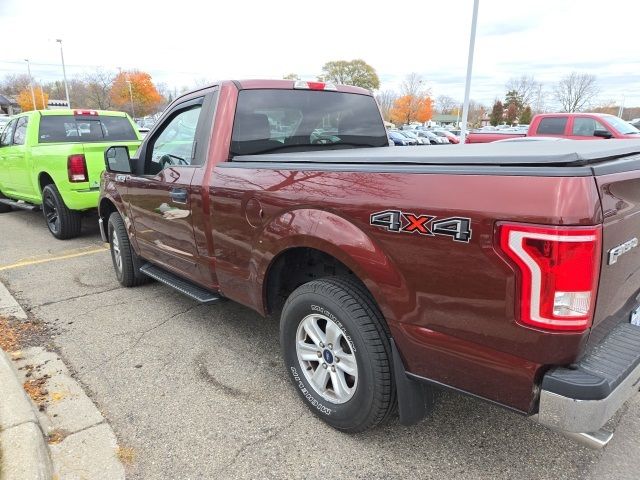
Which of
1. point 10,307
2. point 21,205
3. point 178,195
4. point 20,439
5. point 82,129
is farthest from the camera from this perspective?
point 21,205

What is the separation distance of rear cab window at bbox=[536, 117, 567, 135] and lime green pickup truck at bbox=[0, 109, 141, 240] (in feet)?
30.5

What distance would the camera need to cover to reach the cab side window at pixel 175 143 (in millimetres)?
3512

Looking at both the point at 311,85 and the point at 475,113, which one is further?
the point at 475,113

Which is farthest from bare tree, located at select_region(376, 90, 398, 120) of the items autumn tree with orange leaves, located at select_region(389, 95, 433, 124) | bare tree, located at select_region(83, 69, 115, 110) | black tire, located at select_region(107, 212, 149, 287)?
black tire, located at select_region(107, 212, 149, 287)

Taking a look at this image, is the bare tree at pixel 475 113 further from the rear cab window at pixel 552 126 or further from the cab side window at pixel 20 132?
the cab side window at pixel 20 132

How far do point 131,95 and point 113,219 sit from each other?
8056cm

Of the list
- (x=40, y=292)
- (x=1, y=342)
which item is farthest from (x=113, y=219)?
(x=1, y=342)

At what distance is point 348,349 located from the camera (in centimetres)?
250

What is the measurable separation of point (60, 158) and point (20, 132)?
2103mm

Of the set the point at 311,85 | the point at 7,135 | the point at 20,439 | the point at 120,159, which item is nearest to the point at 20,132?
the point at 7,135

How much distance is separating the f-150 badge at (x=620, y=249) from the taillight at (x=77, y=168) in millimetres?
6340

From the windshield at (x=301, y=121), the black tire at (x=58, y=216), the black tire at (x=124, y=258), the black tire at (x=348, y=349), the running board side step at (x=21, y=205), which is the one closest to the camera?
the black tire at (x=348, y=349)

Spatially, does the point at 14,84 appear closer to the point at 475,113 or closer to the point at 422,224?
the point at 475,113

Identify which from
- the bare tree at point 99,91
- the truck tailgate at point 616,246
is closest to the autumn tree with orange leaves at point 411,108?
the bare tree at point 99,91
